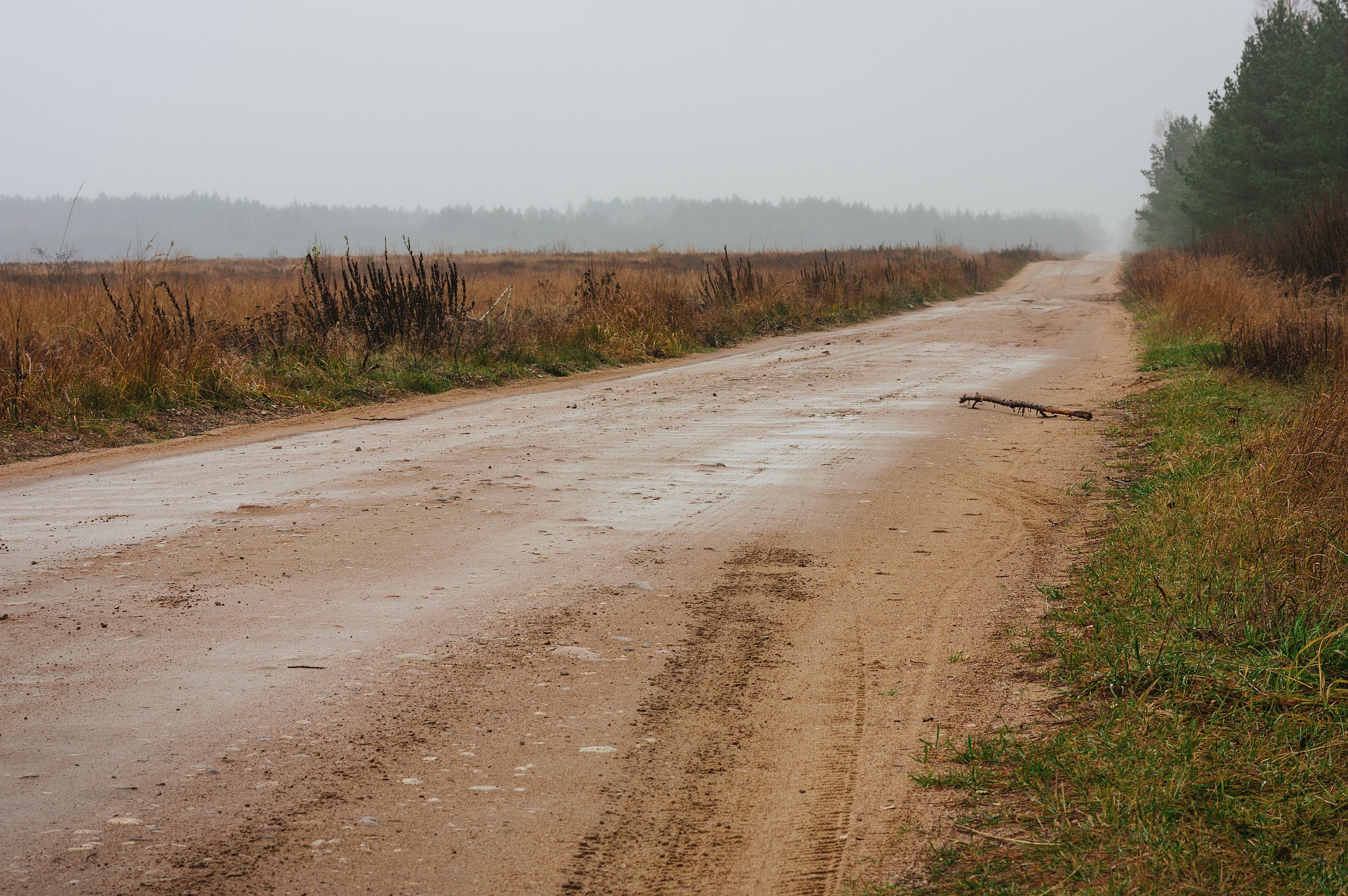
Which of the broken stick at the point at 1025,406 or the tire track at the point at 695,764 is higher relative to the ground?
the broken stick at the point at 1025,406

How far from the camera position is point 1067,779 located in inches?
117

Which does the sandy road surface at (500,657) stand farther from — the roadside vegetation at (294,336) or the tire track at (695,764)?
the roadside vegetation at (294,336)

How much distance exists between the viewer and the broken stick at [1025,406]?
32.4 feet

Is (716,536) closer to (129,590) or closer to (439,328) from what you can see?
(129,590)

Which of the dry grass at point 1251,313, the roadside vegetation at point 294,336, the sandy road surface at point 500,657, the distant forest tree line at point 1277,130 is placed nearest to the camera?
the sandy road surface at point 500,657

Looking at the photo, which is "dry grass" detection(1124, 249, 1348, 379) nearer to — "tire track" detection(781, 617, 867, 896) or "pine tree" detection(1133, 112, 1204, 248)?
"tire track" detection(781, 617, 867, 896)

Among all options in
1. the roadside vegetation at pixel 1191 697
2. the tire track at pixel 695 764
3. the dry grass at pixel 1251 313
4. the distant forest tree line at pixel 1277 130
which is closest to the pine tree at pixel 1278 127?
the distant forest tree line at pixel 1277 130

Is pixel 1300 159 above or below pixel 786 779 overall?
above

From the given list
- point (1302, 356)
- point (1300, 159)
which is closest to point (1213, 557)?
point (1302, 356)

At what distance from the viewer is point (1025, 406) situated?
10.2 m

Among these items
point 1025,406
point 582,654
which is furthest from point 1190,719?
point 1025,406

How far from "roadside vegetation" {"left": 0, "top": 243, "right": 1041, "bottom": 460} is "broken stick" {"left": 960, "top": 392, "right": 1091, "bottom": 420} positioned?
658cm

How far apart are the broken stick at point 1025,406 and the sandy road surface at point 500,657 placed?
1.53 meters

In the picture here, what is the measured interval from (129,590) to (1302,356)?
11389 millimetres
